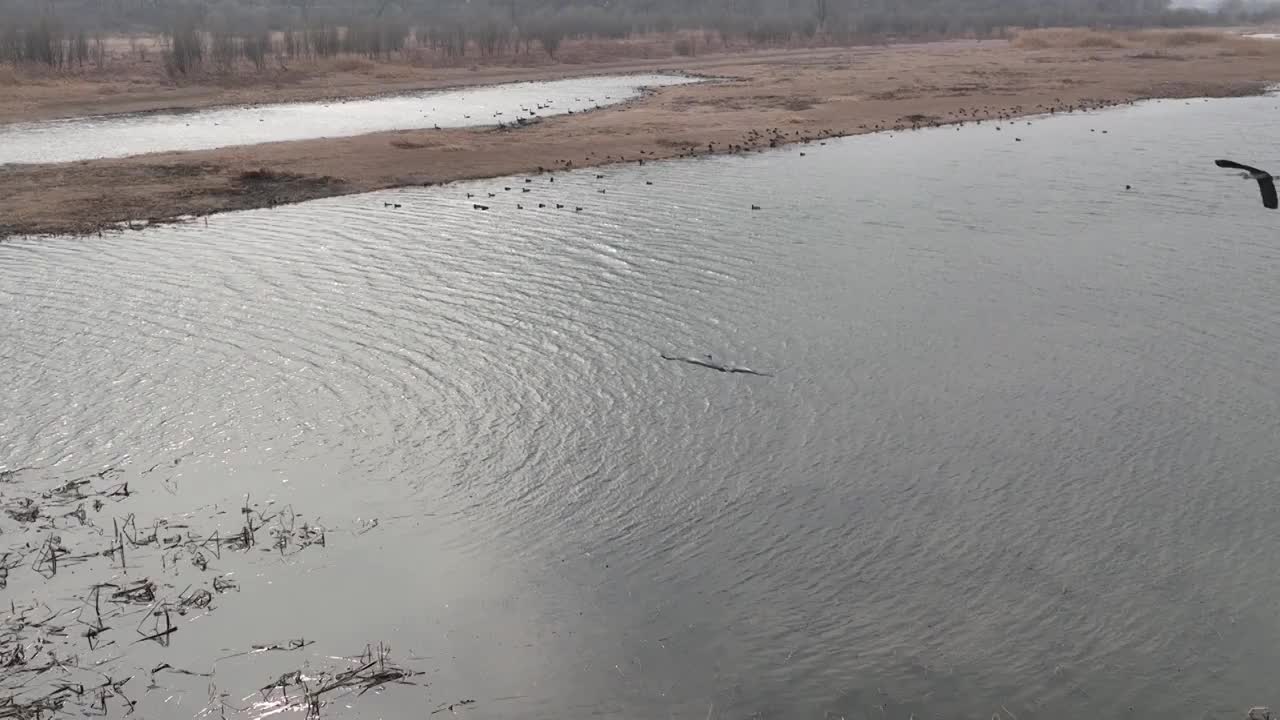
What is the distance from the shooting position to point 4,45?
3725 cm

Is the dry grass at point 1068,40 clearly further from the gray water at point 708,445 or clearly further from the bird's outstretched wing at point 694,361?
the bird's outstretched wing at point 694,361

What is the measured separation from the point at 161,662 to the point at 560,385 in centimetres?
420

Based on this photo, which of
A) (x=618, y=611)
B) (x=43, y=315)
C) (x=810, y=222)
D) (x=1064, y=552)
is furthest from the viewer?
(x=810, y=222)

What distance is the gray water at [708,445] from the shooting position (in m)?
5.42

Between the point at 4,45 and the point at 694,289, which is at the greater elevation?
the point at 4,45

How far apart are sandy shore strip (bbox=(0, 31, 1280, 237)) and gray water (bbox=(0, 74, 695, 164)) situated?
2.13 meters

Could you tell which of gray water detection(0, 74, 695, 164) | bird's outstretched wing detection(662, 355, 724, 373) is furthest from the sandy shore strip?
bird's outstretched wing detection(662, 355, 724, 373)

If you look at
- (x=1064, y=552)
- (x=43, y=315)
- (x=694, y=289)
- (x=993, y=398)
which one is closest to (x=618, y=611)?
(x=1064, y=552)

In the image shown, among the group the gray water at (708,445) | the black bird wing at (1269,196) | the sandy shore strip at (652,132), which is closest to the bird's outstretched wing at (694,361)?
the gray water at (708,445)

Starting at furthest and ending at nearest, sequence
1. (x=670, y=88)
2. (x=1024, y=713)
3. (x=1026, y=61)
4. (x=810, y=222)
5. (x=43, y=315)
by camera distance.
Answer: (x=1026, y=61)
(x=670, y=88)
(x=810, y=222)
(x=43, y=315)
(x=1024, y=713)

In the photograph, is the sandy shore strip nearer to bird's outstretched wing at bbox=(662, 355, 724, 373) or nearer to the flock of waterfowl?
the flock of waterfowl

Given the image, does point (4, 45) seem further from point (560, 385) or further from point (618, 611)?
point (618, 611)

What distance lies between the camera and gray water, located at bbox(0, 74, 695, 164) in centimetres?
2359

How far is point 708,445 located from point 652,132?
17.1m
